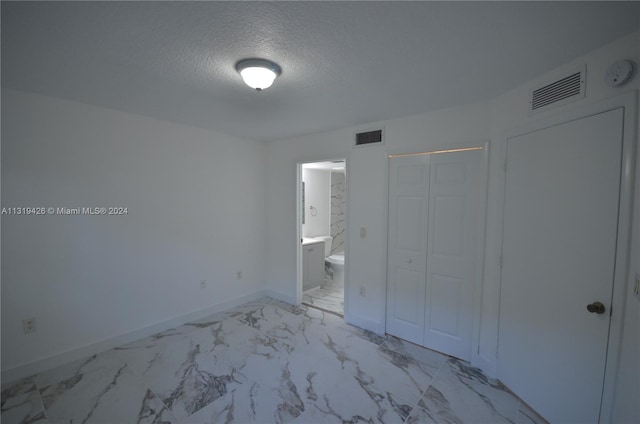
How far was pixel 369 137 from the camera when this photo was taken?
9.87 ft

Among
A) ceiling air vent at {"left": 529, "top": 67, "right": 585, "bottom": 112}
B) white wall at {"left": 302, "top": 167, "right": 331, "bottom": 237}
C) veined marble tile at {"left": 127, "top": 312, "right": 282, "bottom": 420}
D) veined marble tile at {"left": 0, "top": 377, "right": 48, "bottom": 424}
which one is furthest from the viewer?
white wall at {"left": 302, "top": 167, "right": 331, "bottom": 237}

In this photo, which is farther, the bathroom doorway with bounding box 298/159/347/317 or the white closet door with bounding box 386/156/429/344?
the bathroom doorway with bounding box 298/159/347/317

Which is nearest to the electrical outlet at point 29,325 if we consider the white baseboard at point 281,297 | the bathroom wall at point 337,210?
the white baseboard at point 281,297

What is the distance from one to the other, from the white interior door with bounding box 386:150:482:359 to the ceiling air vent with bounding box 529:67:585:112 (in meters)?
0.58

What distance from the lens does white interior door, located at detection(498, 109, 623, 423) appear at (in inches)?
59.2

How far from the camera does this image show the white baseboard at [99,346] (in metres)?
2.17

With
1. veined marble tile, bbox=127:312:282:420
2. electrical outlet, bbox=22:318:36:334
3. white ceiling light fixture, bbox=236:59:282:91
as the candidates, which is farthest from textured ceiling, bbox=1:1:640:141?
veined marble tile, bbox=127:312:282:420

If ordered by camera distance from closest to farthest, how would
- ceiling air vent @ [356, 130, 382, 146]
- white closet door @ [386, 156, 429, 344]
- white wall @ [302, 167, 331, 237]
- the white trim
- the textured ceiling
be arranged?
the textured ceiling, the white trim, white closet door @ [386, 156, 429, 344], ceiling air vent @ [356, 130, 382, 146], white wall @ [302, 167, 331, 237]

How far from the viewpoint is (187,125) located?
125 inches

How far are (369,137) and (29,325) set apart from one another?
3698mm

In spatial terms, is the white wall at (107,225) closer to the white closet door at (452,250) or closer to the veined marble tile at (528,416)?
the white closet door at (452,250)

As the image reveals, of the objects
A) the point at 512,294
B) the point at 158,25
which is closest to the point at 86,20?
the point at 158,25

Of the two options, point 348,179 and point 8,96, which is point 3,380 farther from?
point 348,179

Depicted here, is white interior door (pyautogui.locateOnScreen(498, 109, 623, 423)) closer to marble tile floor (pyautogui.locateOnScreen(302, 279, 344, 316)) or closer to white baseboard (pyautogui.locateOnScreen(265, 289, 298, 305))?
marble tile floor (pyautogui.locateOnScreen(302, 279, 344, 316))
